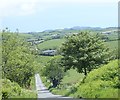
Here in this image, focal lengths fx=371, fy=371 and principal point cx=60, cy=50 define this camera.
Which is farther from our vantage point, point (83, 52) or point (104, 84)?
point (83, 52)

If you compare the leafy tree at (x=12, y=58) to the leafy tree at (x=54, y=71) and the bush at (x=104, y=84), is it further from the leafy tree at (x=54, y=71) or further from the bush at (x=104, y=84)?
the leafy tree at (x=54, y=71)

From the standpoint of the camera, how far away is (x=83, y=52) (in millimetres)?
42250

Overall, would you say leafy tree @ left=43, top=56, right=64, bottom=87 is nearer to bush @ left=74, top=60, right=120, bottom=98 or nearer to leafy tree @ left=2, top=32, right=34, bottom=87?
leafy tree @ left=2, top=32, right=34, bottom=87

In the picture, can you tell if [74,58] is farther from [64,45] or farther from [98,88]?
[98,88]

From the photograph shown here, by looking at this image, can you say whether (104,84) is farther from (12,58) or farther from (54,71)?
(54,71)

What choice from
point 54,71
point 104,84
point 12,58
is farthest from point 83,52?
point 54,71

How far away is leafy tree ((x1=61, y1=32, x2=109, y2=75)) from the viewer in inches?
1667

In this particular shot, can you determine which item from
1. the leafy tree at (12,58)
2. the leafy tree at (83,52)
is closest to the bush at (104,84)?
the leafy tree at (83,52)

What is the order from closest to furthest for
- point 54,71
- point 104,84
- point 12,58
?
1. point 104,84
2. point 12,58
3. point 54,71

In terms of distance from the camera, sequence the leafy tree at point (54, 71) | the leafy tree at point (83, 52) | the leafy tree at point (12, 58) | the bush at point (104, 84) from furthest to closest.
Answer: the leafy tree at point (54, 71), the leafy tree at point (12, 58), the leafy tree at point (83, 52), the bush at point (104, 84)

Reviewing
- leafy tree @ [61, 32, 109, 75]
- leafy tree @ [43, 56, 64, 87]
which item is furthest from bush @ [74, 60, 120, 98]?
leafy tree @ [43, 56, 64, 87]

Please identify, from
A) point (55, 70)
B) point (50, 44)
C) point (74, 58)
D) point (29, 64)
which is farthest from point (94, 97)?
point (50, 44)

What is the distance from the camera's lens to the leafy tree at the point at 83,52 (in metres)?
42.3

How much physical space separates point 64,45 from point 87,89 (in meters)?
12.2
